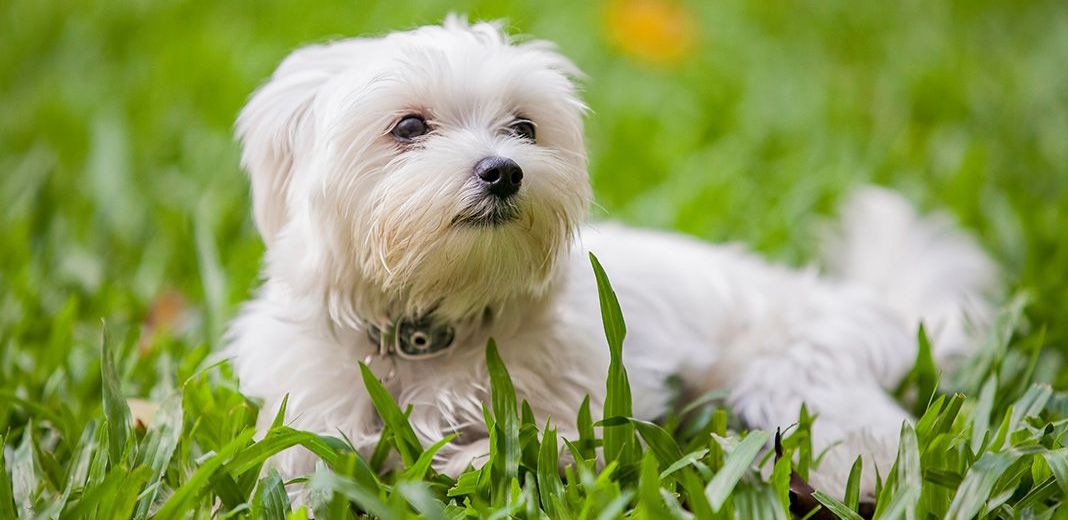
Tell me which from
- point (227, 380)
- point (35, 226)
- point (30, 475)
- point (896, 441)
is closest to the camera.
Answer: point (30, 475)

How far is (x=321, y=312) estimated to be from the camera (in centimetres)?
259

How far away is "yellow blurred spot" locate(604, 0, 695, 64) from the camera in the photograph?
6570 millimetres

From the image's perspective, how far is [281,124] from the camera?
102 inches

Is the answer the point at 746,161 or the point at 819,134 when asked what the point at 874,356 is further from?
the point at 819,134

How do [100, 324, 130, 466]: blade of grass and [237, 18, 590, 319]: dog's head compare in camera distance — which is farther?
[100, 324, 130, 466]: blade of grass

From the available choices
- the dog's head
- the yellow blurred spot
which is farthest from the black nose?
the yellow blurred spot

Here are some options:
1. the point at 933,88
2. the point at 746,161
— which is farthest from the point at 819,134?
the point at 933,88

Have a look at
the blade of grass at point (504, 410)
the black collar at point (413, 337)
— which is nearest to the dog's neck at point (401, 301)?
the black collar at point (413, 337)

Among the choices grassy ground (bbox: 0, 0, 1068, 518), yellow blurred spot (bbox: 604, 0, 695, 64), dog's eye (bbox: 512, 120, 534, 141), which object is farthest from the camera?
yellow blurred spot (bbox: 604, 0, 695, 64)

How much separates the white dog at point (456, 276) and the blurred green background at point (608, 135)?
1.52 ft

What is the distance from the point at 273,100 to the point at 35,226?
2.17 meters

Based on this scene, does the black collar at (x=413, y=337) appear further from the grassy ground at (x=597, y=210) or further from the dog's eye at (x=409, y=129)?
the dog's eye at (x=409, y=129)

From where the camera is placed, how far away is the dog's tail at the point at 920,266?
12.2 feet

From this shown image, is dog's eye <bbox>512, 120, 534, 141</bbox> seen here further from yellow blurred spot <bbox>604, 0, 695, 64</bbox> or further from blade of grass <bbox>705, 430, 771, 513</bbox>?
yellow blurred spot <bbox>604, 0, 695, 64</bbox>
